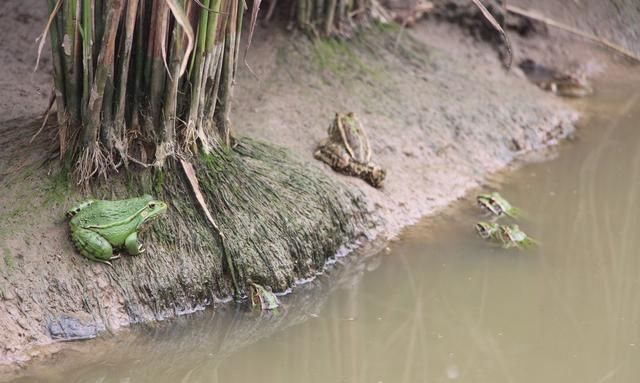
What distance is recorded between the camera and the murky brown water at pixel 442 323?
5238mm

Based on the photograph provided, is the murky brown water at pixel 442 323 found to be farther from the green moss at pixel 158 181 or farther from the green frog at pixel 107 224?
the green moss at pixel 158 181

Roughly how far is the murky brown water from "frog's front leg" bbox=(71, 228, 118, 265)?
20.1 inches

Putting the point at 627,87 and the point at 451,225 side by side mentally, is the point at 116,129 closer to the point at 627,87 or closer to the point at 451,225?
the point at 451,225

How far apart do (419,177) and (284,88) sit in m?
1.37

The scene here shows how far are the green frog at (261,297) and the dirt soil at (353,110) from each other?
707 millimetres

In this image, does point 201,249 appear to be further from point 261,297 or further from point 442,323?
point 442,323

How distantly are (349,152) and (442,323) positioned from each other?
5.41 feet

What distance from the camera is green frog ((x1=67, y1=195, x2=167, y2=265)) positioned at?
532 centimetres

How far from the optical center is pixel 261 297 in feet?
18.9

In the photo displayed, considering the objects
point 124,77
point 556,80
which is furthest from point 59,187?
point 556,80

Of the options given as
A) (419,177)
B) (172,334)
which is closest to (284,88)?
(419,177)

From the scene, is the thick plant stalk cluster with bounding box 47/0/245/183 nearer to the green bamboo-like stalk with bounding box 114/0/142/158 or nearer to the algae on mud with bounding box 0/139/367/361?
the green bamboo-like stalk with bounding box 114/0/142/158

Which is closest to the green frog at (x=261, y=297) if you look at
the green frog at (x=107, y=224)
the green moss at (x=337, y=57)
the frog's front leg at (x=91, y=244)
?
the green frog at (x=107, y=224)

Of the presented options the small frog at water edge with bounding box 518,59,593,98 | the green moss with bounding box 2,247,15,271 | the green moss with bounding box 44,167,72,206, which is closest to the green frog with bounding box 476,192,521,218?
the small frog at water edge with bounding box 518,59,593,98
